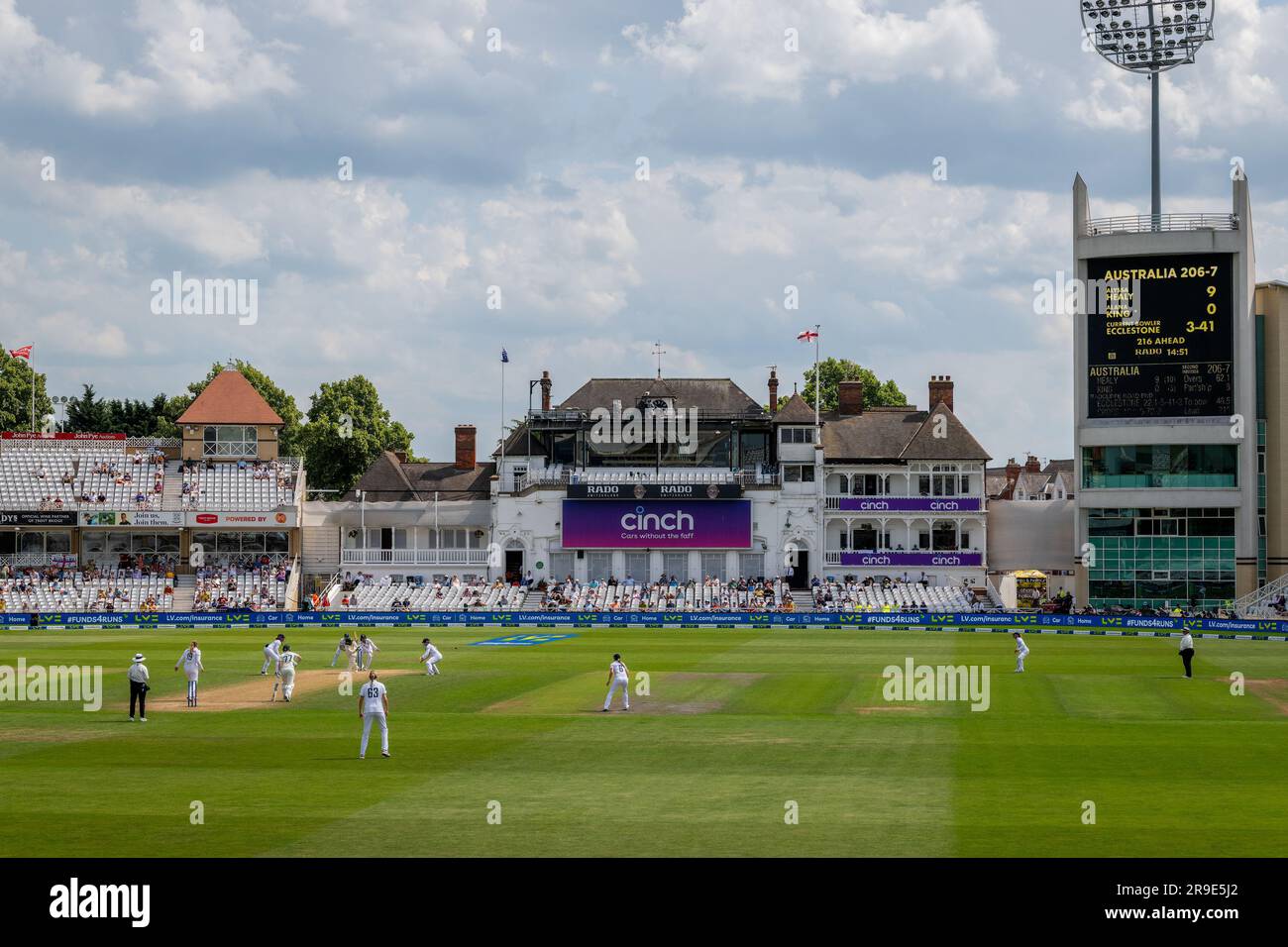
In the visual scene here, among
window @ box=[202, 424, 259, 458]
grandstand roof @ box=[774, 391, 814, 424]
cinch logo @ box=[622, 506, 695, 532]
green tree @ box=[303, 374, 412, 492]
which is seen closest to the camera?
cinch logo @ box=[622, 506, 695, 532]

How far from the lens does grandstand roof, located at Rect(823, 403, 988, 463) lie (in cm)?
8612

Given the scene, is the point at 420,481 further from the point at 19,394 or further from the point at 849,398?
the point at 19,394

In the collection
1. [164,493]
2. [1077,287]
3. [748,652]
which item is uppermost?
[1077,287]

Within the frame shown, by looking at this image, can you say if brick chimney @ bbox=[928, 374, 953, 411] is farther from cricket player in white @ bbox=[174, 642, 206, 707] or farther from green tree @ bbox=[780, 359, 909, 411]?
cricket player in white @ bbox=[174, 642, 206, 707]

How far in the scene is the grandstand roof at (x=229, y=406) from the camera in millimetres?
88625

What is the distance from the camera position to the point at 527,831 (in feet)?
64.6

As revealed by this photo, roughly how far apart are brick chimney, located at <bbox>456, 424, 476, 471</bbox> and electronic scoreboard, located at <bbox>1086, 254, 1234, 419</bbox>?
39.2m

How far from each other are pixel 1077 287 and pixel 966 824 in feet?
206

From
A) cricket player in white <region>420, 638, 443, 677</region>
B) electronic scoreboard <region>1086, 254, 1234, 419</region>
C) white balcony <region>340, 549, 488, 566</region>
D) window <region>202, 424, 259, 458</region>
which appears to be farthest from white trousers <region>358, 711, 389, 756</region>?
window <region>202, 424, 259, 458</region>

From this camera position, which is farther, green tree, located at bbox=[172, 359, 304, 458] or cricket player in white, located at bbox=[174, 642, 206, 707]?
green tree, located at bbox=[172, 359, 304, 458]
